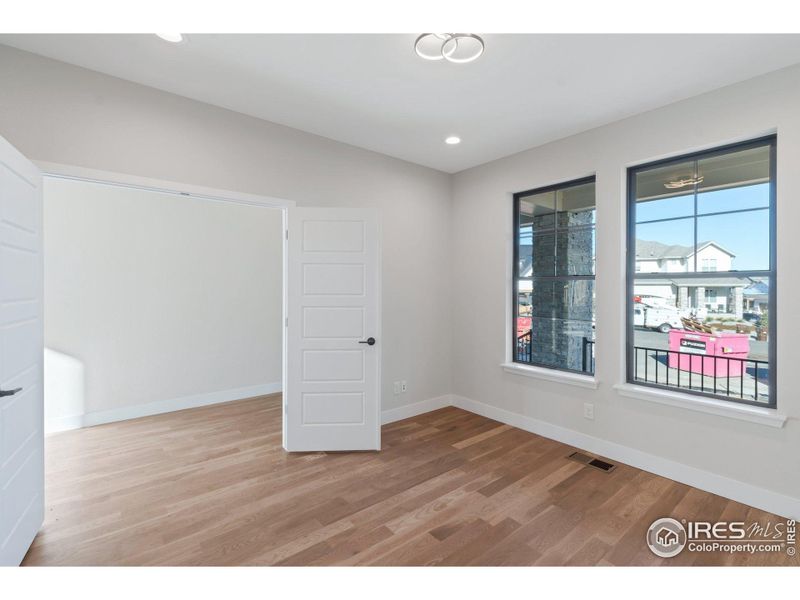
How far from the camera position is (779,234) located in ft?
7.87

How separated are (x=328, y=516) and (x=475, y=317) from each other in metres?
2.64

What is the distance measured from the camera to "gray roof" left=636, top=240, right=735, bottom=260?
2898 millimetres

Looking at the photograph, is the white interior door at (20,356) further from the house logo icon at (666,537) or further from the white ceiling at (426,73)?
the house logo icon at (666,537)

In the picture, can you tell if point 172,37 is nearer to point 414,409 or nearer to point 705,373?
point 414,409

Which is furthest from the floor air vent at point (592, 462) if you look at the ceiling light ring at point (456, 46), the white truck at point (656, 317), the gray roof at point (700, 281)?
the ceiling light ring at point (456, 46)

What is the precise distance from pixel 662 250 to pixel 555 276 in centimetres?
95

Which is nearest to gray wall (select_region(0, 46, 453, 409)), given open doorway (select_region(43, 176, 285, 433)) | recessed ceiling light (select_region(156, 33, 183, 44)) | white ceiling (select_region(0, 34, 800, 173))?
white ceiling (select_region(0, 34, 800, 173))

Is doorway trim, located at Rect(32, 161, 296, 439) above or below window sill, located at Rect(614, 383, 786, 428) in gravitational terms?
above

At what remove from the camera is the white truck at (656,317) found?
300cm

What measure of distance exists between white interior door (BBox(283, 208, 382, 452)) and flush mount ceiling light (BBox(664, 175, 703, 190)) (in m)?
2.39

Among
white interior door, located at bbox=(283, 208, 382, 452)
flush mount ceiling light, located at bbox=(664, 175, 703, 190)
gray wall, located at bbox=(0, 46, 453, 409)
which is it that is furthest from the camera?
white interior door, located at bbox=(283, 208, 382, 452)

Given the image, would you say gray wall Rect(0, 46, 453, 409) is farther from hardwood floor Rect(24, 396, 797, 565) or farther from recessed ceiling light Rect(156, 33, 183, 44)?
hardwood floor Rect(24, 396, 797, 565)

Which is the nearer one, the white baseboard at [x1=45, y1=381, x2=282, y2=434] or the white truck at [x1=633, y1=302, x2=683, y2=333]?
the white truck at [x1=633, y1=302, x2=683, y2=333]

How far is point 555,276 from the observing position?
12.5 feet
